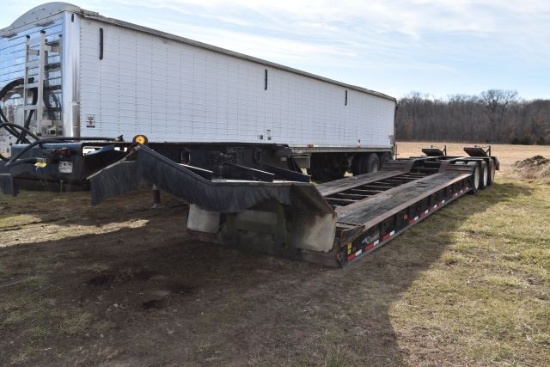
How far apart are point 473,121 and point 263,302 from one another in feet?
360

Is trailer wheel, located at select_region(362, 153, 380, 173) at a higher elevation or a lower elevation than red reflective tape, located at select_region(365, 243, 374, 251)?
higher

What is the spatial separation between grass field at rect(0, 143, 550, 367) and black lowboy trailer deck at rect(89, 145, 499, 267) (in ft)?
0.69

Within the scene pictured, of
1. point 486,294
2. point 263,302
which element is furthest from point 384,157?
point 263,302

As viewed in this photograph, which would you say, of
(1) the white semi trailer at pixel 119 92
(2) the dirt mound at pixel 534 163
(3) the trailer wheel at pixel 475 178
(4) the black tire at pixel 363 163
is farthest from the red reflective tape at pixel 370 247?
(2) the dirt mound at pixel 534 163

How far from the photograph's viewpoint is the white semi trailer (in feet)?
16.4

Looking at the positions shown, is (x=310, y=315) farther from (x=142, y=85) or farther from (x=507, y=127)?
(x=507, y=127)

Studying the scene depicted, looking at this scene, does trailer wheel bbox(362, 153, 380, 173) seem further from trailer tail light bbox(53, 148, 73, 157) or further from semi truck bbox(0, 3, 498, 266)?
trailer tail light bbox(53, 148, 73, 157)

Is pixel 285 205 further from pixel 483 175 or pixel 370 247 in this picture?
pixel 483 175

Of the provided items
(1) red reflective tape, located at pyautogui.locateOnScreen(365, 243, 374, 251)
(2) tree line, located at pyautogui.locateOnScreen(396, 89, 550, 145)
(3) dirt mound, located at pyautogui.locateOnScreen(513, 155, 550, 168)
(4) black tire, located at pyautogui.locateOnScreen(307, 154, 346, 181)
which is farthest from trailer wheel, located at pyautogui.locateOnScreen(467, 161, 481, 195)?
(2) tree line, located at pyautogui.locateOnScreen(396, 89, 550, 145)

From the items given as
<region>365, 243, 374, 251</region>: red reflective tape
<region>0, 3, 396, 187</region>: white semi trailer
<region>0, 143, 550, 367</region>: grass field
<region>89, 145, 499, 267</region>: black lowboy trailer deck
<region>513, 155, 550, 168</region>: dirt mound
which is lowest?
<region>0, 143, 550, 367</region>: grass field

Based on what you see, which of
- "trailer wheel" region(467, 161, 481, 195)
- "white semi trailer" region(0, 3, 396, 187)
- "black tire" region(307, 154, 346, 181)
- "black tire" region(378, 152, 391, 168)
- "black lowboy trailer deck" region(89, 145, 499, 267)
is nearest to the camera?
"black lowboy trailer deck" region(89, 145, 499, 267)

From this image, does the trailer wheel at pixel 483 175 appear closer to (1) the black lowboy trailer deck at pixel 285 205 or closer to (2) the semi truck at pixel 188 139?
(2) the semi truck at pixel 188 139

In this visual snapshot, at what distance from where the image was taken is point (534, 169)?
1683 centimetres

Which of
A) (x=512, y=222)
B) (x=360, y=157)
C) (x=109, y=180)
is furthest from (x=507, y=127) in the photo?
(x=109, y=180)
